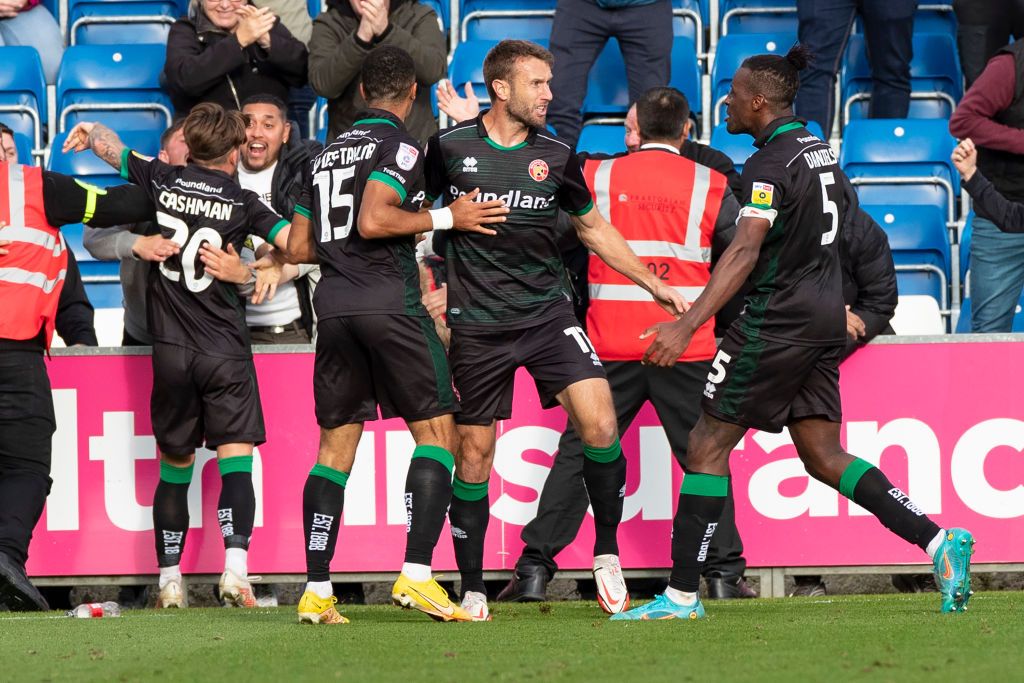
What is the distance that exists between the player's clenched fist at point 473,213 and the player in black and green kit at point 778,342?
2.63ft

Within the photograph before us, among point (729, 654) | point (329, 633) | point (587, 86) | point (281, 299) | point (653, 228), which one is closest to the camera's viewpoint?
point (729, 654)

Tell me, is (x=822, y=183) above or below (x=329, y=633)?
above

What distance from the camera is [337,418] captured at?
616 cm

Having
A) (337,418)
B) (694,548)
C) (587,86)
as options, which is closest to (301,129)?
(587,86)

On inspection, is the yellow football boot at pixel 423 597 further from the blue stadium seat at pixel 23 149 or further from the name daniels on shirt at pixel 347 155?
the blue stadium seat at pixel 23 149

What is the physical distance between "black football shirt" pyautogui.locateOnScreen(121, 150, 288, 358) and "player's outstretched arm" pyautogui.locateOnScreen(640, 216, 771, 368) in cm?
243

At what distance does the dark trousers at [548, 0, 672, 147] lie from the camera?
9664mm

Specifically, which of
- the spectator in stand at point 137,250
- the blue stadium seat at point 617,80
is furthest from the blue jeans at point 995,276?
the spectator in stand at point 137,250

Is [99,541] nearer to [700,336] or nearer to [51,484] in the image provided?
[51,484]

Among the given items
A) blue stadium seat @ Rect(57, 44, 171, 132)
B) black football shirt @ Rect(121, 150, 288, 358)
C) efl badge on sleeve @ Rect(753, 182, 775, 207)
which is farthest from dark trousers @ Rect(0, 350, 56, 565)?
blue stadium seat @ Rect(57, 44, 171, 132)

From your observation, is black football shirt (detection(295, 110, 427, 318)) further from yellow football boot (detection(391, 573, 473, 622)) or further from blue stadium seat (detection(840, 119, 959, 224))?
blue stadium seat (detection(840, 119, 959, 224))

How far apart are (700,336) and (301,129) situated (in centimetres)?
396

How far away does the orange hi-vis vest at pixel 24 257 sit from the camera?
7363 mm

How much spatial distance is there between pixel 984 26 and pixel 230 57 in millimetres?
4817
